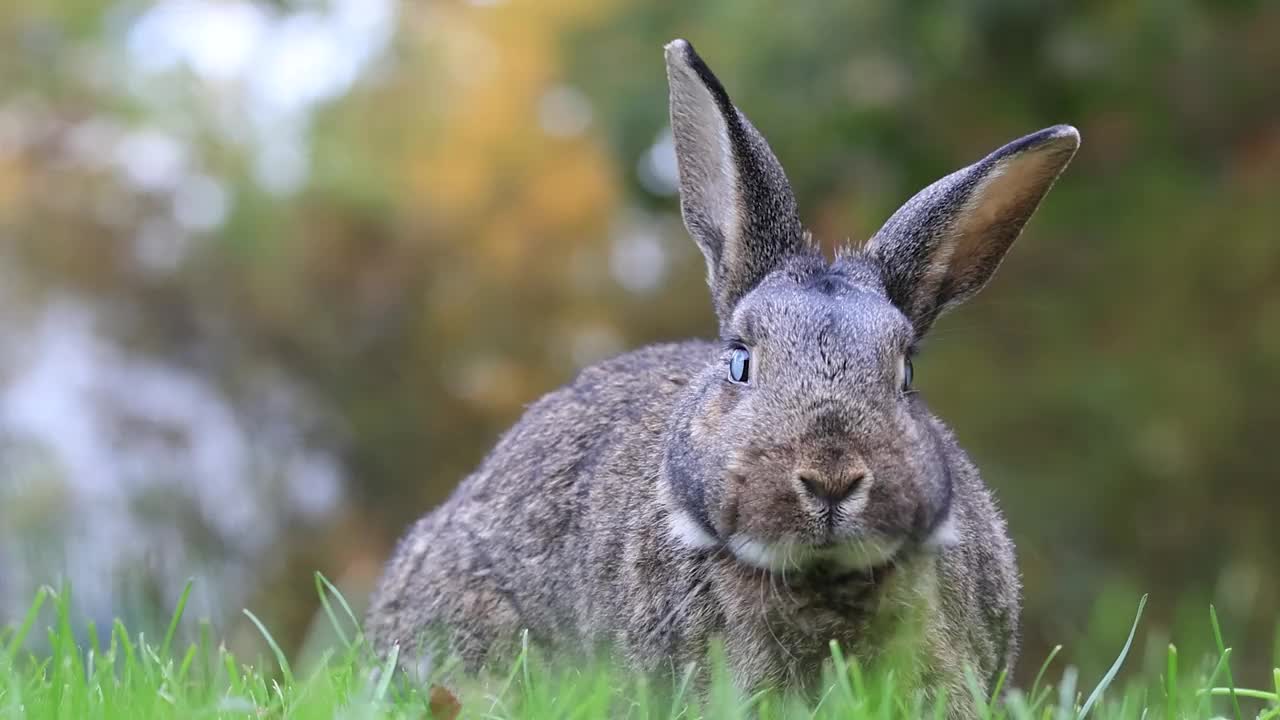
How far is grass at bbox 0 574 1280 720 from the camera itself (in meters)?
3.49

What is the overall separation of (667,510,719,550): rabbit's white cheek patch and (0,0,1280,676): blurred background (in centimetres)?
363

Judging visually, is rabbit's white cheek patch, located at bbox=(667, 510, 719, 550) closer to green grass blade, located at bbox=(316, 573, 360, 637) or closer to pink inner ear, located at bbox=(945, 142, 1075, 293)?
green grass blade, located at bbox=(316, 573, 360, 637)

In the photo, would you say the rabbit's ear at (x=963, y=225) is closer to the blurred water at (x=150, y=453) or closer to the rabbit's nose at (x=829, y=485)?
the rabbit's nose at (x=829, y=485)

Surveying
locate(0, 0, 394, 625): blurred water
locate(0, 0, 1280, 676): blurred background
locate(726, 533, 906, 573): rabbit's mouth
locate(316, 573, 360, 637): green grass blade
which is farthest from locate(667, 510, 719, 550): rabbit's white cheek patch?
locate(0, 0, 394, 625): blurred water

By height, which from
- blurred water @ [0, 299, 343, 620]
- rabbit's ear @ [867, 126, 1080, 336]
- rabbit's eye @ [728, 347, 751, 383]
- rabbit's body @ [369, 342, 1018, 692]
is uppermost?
rabbit's ear @ [867, 126, 1080, 336]

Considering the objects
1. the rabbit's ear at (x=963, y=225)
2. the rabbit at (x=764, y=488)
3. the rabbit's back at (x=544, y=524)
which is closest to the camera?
the rabbit at (x=764, y=488)

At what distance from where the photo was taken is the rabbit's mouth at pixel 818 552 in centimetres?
382

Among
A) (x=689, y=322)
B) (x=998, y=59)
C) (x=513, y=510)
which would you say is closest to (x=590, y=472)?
(x=513, y=510)

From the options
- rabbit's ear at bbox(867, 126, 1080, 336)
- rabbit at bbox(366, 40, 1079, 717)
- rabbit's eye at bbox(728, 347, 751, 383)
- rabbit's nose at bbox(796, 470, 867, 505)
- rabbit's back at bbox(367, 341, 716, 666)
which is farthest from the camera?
rabbit's back at bbox(367, 341, 716, 666)

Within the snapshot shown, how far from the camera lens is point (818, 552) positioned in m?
3.85

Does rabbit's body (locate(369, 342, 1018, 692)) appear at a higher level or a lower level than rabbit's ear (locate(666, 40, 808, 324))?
lower

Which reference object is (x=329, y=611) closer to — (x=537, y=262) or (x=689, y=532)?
(x=689, y=532)

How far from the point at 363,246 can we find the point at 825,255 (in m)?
12.7

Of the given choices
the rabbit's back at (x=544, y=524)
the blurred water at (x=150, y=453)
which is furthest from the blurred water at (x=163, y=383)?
the rabbit's back at (x=544, y=524)
